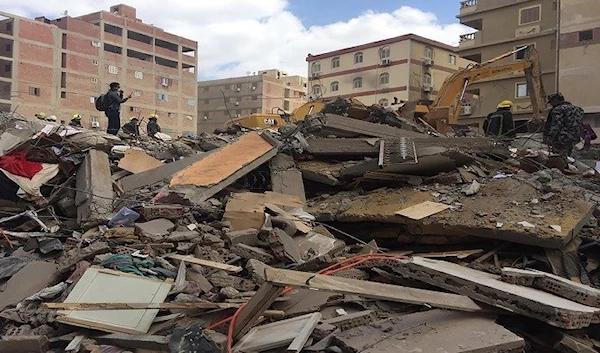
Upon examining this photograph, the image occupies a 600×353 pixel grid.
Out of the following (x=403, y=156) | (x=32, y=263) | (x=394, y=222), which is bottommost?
(x=32, y=263)

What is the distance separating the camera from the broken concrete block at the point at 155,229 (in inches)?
182

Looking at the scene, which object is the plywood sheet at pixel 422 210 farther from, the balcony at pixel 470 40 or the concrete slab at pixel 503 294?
the balcony at pixel 470 40

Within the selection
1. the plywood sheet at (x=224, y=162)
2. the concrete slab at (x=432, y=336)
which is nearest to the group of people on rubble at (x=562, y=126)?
the plywood sheet at (x=224, y=162)

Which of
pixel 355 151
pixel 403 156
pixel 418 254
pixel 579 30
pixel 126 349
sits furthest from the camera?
pixel 579 30

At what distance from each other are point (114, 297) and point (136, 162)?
11.1 feet

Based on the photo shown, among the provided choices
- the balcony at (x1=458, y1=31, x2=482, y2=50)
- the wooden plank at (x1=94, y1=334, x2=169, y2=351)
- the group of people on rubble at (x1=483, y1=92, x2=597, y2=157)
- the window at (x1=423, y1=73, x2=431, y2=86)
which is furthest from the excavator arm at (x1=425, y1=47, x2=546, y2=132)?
the window at (x1=423, y1=73, x2=431, y2=86)

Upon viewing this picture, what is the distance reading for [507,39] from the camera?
28750 millimetres

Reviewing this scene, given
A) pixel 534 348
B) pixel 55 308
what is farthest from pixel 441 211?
pixel 55 308

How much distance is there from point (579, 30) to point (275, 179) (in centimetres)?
2361

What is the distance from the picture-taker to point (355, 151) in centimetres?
688

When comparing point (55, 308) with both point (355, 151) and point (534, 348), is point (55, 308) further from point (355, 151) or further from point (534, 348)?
point (355, 151)

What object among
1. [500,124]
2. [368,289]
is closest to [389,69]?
[500,124]

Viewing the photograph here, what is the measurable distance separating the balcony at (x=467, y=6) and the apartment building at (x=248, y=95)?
21825 mm

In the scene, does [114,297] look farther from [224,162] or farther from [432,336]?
[224,162]
